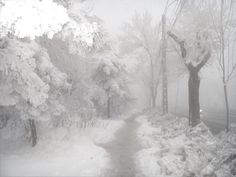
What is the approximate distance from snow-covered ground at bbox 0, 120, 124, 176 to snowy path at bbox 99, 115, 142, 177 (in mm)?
414

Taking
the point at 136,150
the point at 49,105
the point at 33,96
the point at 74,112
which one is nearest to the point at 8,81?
the point at 33,96

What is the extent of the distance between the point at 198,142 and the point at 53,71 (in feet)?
24.7

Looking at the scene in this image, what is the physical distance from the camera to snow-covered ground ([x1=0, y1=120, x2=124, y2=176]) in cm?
964

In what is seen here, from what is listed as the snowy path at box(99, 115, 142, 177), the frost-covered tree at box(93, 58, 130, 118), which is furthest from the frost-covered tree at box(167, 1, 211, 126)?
the frost-covered tree at box(93, 58, 130, 118)

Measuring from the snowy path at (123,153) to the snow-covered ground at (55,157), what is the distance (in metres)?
0.41

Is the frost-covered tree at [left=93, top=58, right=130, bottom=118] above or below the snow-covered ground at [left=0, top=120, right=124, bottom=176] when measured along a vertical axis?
above

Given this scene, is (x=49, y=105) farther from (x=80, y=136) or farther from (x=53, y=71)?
(x=80, y=136)

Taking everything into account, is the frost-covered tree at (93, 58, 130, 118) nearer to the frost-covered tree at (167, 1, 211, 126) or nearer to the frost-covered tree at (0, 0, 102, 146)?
the frost-covered tree at (167, 1, 211, 126)

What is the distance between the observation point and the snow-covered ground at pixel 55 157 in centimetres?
964

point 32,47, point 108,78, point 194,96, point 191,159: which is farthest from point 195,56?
point 108,78

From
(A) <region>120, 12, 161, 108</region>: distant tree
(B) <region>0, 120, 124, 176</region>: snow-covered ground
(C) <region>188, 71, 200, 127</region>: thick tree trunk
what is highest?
(A) <region>120, 12, 161, 108</region>: distant tree

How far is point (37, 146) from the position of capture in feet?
40.0

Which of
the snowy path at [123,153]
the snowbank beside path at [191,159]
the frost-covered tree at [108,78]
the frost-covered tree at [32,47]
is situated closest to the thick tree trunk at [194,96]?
the snowbank beside path at [191,159]

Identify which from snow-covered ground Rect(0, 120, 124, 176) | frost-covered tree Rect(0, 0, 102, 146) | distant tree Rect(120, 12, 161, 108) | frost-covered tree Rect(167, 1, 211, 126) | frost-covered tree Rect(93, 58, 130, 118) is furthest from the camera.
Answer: distant tree Rect(120, 12, 161, 108)
